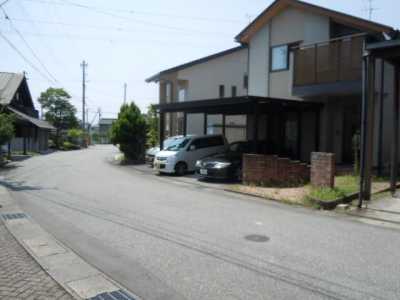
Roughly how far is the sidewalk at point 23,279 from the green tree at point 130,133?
Answer: 1761 centimetres

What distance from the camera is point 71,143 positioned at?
51.8m

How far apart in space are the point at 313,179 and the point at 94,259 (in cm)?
726

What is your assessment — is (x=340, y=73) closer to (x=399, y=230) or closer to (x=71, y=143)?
(x=399, y=230)

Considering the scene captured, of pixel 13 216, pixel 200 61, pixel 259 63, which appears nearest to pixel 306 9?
pixel 259 63

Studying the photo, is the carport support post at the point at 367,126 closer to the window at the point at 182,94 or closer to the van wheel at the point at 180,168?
the van wheel at the point at 180,168

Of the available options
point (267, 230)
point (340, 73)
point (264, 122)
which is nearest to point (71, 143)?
point (264, 122)

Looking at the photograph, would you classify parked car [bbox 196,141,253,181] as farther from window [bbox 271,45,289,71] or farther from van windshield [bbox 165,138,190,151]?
window [bbox 271,45,289,71]

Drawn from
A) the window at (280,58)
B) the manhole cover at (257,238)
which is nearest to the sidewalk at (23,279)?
the manhole cover at (257,238)

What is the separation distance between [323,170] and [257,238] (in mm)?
4787

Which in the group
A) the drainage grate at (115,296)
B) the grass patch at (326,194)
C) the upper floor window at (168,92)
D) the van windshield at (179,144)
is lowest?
the drainage grate at (115,296)

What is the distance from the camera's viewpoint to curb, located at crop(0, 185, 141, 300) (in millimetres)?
4023

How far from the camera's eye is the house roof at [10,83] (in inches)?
1317

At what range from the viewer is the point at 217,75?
997 inches

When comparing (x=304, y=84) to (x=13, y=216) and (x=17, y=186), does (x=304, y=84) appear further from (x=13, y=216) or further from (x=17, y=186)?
(x=17, y=186)
